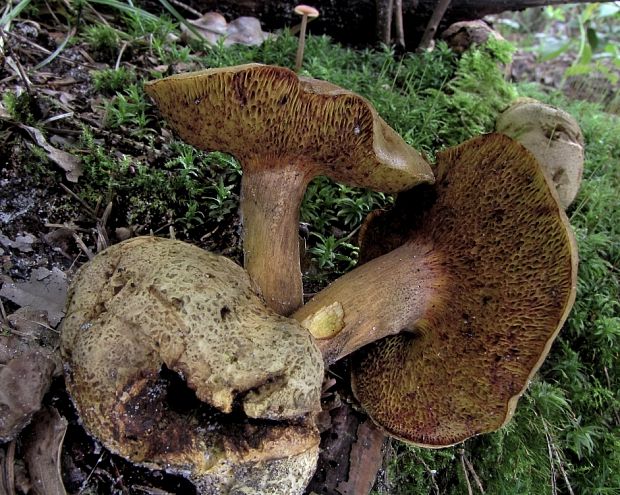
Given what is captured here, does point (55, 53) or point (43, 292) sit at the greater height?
point (55, 53)

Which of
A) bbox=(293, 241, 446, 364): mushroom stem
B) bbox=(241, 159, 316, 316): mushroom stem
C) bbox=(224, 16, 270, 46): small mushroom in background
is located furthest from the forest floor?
bbox=(293, 241, 446, 364): mushroom stem

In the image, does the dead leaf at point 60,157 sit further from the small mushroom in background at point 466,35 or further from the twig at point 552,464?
the small mushroom in background at point 466,35

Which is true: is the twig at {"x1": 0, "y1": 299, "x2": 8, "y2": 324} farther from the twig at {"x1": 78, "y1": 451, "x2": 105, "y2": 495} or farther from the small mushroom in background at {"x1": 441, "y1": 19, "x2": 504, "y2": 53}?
the small mushroom in background at {"x1": 441, "y1": 19, "x2": 504, "y2": 53}

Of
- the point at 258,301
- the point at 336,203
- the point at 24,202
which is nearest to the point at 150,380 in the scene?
the point at 258,301

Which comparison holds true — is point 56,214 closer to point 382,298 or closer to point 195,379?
point 195,379

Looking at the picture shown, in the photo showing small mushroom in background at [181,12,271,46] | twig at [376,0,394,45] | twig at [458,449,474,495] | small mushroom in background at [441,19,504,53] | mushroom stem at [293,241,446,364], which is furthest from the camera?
small mushroom in background at [441,19,504,53]

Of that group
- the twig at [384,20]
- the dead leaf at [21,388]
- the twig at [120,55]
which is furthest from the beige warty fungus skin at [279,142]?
the twig at [384,20]

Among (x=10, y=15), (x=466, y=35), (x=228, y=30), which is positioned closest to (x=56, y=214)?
(x=10, y=15)
